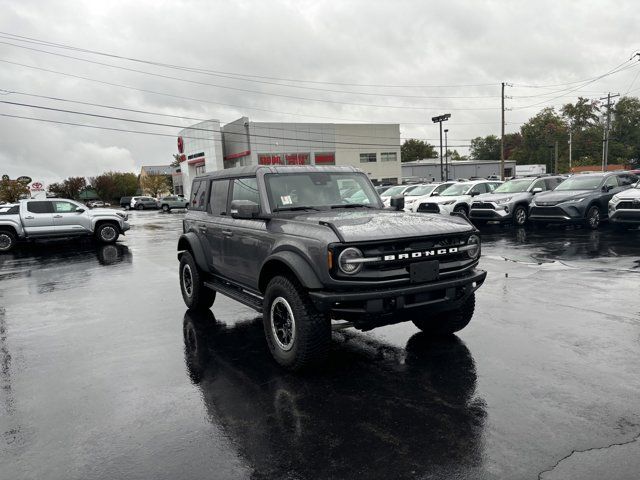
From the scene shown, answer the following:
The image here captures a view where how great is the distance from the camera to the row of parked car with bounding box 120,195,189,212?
52750 millimetres

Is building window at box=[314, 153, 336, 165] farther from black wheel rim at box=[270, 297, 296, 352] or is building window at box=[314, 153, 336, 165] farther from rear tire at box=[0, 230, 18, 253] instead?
black wheel rim at box=[270, 297, 296, 352]

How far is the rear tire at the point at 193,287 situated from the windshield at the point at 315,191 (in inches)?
82.1

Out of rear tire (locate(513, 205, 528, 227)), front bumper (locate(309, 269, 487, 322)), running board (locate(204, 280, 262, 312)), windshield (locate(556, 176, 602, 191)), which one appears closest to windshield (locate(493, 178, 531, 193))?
rear tire (locate(513, 205, 528, 227))

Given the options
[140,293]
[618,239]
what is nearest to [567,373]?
[140,293]

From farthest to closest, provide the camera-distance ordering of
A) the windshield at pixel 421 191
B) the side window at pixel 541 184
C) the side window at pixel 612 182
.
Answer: the windshield at pixel 421 191 < the side window at pixel 541 184 < the side window at pixel 612 182

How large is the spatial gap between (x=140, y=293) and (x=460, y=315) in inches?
236

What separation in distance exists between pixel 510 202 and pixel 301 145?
46.2 metres

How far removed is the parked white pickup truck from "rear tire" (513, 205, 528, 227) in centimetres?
1453

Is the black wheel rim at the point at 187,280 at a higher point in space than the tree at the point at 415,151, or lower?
lower

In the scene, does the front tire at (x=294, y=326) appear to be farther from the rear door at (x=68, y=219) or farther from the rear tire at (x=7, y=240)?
the rear tire at (x=7, y=240)

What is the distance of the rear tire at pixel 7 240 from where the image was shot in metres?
16.9

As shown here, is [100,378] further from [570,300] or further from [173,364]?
[570,300]

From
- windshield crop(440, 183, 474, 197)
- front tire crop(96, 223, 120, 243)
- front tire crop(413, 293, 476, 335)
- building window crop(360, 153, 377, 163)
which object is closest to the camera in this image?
front tire crop(413, 293, 476, 335)

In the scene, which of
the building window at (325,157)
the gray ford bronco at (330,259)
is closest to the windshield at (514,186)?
the gray ford bronco at (330,259)
